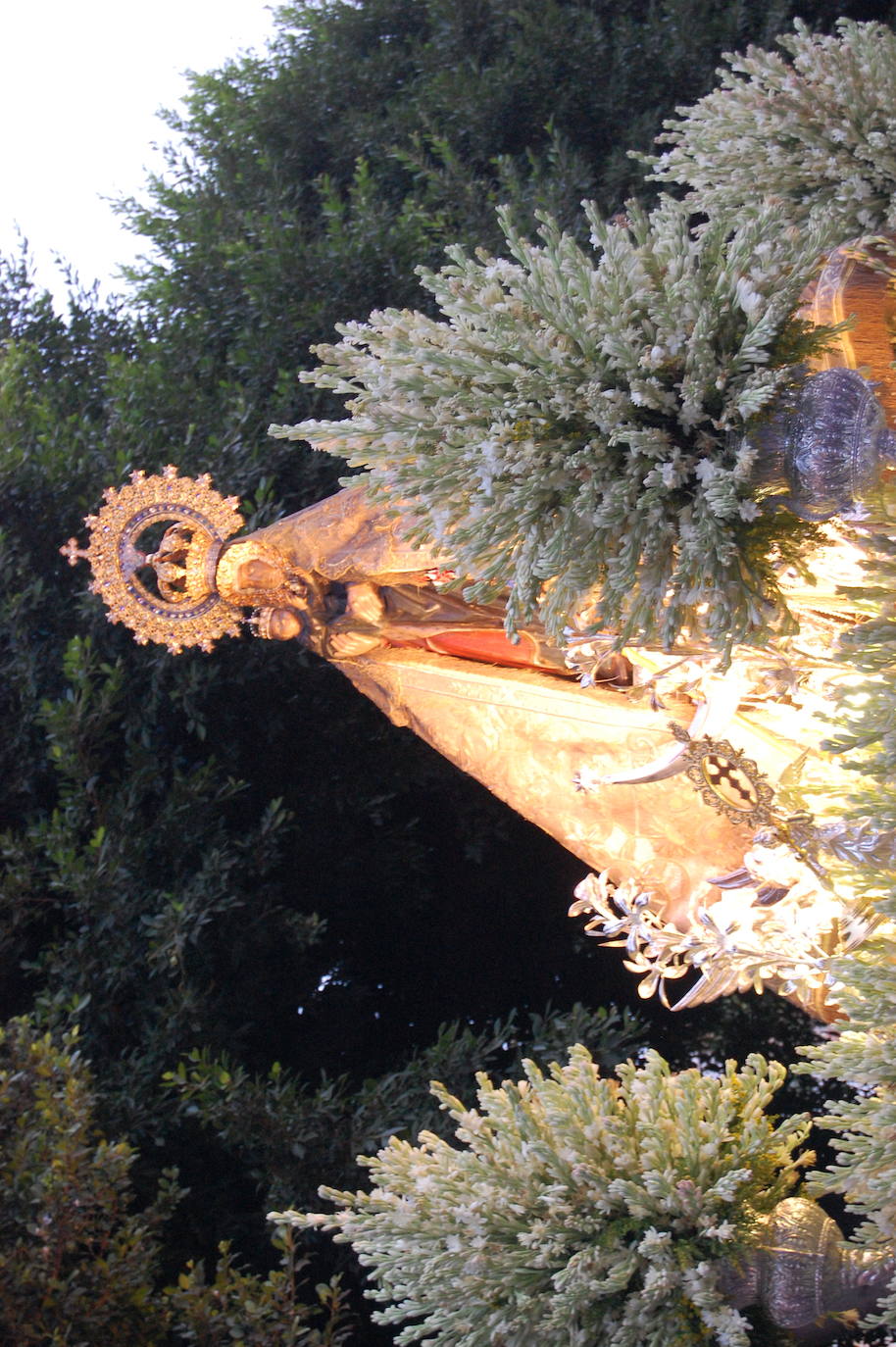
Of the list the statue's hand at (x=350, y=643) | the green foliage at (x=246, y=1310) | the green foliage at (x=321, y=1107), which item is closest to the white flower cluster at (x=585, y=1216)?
the green foliage at (x=246, y=1310)

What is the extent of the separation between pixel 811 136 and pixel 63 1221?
3685mm

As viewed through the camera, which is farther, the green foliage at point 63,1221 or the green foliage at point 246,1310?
the green foliage at point 246,1310

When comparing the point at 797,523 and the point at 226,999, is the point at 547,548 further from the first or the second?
the point at 226,999

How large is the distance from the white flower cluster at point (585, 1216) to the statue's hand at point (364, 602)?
146 centimetres

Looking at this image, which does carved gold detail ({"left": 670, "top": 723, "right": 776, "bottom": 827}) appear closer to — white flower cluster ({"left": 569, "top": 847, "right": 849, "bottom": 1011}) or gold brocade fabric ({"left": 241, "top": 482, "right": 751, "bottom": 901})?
white flower cluster ({"left": 569, "top": 847, "right": 849, "bottom": 1011})

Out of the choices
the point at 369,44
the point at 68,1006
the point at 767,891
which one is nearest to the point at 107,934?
the point at 68,1006

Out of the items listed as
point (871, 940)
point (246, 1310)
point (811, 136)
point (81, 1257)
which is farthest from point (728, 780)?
point (81, 1257)

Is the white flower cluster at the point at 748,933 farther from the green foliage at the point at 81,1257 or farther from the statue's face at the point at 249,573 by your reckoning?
the green foliage at the point at 81,1257

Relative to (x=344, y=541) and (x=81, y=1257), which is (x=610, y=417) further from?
(x=81, y=1257)

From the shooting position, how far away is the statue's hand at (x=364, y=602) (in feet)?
13.0

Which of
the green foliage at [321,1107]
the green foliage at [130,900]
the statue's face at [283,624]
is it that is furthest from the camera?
the green foliage at [130,900]

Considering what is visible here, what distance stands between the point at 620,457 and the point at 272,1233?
10.5ft

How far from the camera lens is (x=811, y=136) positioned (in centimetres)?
342

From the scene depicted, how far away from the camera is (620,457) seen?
2.52 metres
